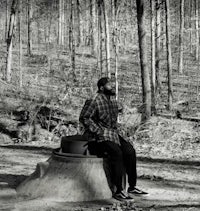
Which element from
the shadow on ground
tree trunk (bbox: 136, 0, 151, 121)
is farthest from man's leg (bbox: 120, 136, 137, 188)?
tree trunk (bbox: 136, 0, 151, 121)

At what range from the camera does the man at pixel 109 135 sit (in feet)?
19.6

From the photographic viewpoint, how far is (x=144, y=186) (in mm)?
7082

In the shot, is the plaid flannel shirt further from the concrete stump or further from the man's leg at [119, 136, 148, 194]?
the concrete stump

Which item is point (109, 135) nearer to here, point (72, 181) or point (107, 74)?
point (72, 181)

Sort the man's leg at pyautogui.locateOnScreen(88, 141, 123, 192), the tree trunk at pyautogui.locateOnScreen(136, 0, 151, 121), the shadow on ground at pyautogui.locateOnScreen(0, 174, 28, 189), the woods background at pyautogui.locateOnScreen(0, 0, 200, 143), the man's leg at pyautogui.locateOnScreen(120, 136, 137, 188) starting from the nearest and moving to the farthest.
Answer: the man's leg at pyautogui.locateOnScreen(88, 141, 123, 192)
the man's leg at pyautogui.locateOnScreen(120, 136, 137, 188)
the shadow on ground at pyautogui.locateOnScreen(0, 174, 28, 189)
the tree trunk at pyautogui.locateOnScreen(136, 0, 151, 121)
the woods background at pyautogui.locateOnScreen(0, 0, 200, 143)

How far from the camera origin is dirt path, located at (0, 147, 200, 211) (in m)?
5.67

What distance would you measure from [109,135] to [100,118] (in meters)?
0.27

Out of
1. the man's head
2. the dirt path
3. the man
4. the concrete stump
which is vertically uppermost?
the man's head

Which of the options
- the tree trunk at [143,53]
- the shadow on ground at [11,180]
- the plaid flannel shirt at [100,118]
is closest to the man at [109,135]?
the plaid flannel shirt at [100,118]

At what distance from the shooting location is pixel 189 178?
7949 millimetres

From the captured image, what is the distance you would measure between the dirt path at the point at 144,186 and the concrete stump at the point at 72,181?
18cm

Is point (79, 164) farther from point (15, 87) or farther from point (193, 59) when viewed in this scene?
point (193, 59)

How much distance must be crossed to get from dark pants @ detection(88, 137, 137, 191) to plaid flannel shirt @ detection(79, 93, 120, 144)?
121 mm

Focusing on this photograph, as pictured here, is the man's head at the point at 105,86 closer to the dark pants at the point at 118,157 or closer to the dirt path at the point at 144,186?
the dark pants at the point at 118,157
